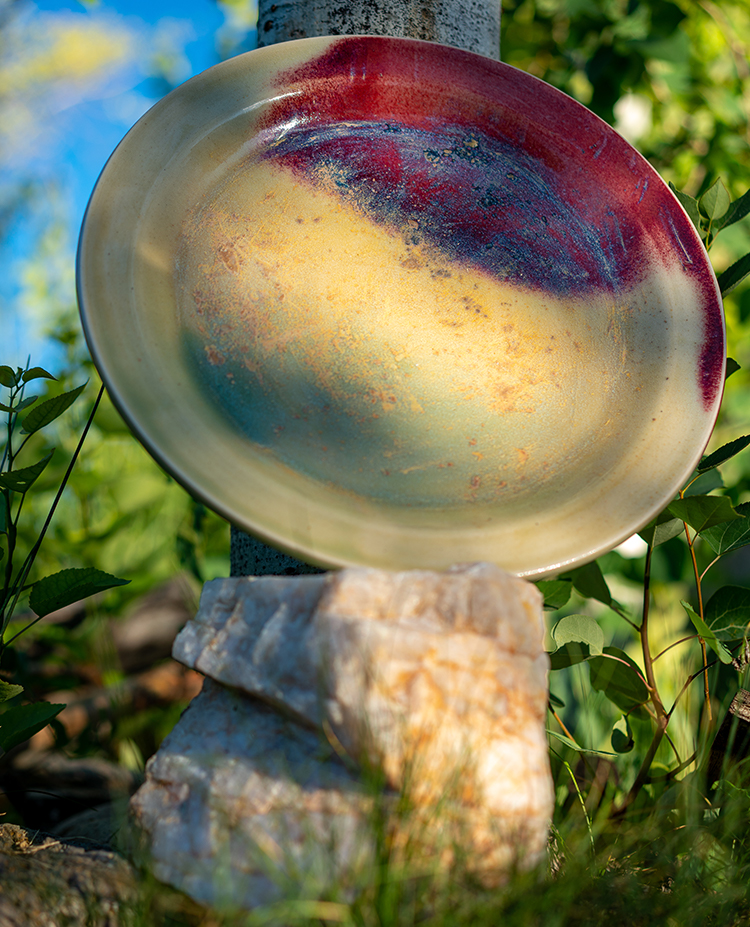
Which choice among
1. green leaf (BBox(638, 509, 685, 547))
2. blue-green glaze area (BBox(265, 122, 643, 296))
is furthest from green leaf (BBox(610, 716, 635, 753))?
blue-green glaze area (BBox(265, 122, 643, 296))

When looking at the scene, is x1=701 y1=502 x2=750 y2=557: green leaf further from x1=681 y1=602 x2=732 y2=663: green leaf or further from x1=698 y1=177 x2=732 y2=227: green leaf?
x1=698 y1=177 x2=732 y2=227: green leaf

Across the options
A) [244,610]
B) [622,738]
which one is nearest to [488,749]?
[244,610]

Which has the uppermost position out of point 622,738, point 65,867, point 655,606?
point 65,867

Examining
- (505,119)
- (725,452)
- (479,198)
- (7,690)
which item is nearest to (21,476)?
(7,690)

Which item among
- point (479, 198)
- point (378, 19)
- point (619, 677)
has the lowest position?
point (619, 677)

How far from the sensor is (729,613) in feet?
3.03

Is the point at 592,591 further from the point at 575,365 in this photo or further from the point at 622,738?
the point at 575,365

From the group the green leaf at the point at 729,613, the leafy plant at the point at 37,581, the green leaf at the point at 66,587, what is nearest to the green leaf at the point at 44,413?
the leafy plant at the point at 37,581

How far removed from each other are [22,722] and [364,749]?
48cm

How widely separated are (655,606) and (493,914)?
200cm

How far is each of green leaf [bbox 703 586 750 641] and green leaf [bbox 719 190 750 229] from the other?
20.8 inches

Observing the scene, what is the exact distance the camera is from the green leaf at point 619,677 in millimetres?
906

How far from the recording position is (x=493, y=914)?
1.75 feet

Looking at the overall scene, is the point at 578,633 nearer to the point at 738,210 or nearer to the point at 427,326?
the point at 427,326
